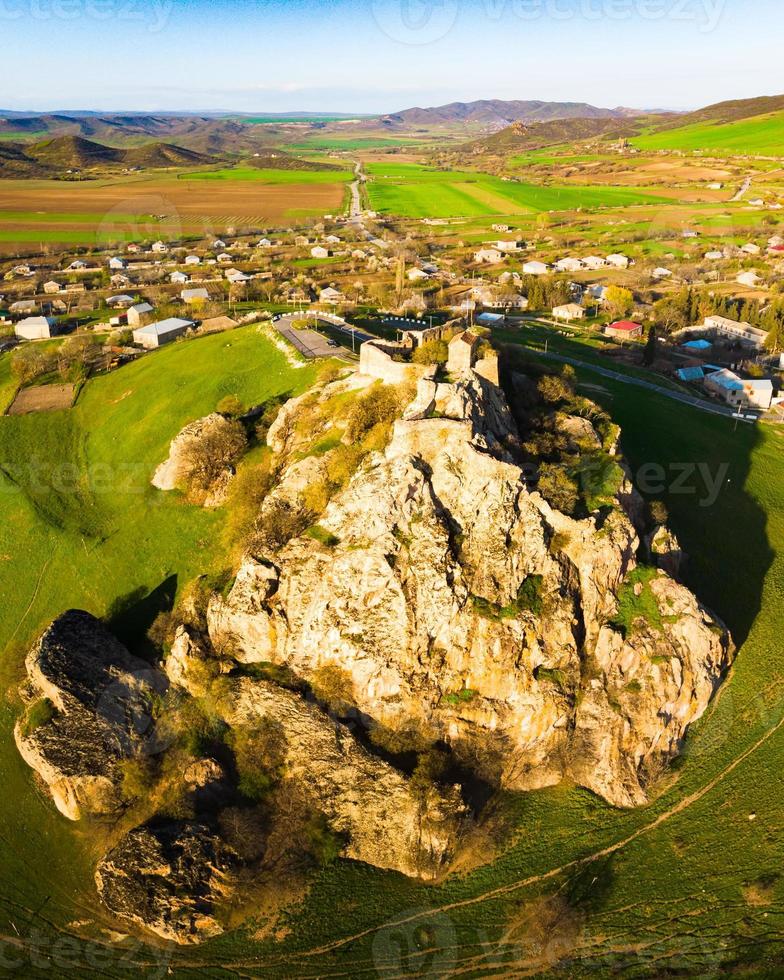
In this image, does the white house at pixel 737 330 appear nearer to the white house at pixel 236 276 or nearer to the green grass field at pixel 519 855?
the green grass field at pixel 519 855

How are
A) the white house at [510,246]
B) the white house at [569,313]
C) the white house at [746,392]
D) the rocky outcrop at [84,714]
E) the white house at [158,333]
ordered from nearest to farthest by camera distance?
the rocky outcrop at [84,714]
the white house at [746,392]
the white house at [158,333]
the white house at [569,313]
the white house at [510,246]

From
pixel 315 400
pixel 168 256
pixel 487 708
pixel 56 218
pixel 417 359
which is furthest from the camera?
pixel 56 218

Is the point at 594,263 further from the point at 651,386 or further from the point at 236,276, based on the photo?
the point at 651,386

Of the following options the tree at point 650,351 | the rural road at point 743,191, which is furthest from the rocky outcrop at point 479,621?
the rural road at point 743,191

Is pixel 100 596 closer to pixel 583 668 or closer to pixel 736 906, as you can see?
pixel 583 668

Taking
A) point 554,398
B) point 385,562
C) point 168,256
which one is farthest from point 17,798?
point 168,256

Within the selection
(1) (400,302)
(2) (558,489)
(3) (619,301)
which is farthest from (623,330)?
(2) (558,489)

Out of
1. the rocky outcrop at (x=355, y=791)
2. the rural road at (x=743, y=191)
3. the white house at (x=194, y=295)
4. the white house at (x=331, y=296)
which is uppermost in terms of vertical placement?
the rural road at (x=743, y=191)
